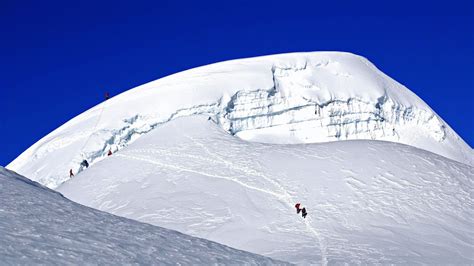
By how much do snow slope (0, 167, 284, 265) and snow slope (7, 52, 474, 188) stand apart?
3077 centimetres

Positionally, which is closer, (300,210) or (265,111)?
(300,210)

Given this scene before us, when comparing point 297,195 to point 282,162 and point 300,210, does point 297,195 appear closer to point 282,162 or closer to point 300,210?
point 300,210

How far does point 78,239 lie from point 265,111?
36.8 m

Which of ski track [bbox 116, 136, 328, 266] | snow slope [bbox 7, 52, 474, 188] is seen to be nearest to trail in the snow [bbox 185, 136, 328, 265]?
ski track [bbox 116, 136, 328, 266]

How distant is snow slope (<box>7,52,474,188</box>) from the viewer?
147ft

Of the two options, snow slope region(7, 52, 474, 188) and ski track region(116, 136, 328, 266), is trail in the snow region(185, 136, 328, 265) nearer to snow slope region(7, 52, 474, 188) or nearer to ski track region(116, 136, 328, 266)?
ski track region(116, 136, 328, 266)

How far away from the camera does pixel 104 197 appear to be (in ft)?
109

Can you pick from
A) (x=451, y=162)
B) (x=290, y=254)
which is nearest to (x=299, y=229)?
(x=290, y=254)

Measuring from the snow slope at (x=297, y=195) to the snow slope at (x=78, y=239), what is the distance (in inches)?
387

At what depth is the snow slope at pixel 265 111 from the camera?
44781 mm

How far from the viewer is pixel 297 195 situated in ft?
101

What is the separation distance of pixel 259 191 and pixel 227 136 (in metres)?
10.4

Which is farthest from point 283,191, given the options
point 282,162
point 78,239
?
point 78,239

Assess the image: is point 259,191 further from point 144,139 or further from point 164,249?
point 164,249
